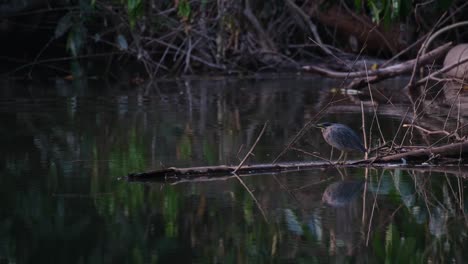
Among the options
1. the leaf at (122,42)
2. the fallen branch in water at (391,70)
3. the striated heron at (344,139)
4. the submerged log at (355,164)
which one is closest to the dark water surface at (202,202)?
the submerged log at (355,164)

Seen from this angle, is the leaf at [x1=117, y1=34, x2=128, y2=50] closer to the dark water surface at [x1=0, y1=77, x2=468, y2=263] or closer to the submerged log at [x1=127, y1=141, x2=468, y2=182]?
the dark water surface at [x1=0, y1=77, x2=468, y2=263]

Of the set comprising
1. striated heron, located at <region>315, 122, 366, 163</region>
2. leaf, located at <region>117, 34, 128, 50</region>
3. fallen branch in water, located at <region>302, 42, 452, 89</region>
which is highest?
leaf, located at <region>117, 34, 128, 50</region>

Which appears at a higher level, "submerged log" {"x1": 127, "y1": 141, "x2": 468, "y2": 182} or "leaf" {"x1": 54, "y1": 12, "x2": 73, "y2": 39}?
"leaf" {"x1": 54, "y1": 12, "x2": 73, "y2": 39}

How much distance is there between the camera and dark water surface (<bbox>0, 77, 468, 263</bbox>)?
163 inches

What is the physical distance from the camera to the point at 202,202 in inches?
199

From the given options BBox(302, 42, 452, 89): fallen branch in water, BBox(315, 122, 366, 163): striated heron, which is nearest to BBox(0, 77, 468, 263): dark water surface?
BBox(315, 122, 366, 163): striated heron

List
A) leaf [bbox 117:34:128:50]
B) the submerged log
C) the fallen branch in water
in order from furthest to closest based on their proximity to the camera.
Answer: leaf [bbox 117:34:128:50]
the fallen branch in water
the submerged log

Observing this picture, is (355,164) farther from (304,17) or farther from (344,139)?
(304,17)

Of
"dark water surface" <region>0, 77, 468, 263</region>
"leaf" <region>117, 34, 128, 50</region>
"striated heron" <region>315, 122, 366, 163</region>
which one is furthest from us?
"leaf" <region>117, 34, 128, 50</region>

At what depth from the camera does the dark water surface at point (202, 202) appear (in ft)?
13.6

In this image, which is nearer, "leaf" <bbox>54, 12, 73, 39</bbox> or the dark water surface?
the dark water surface

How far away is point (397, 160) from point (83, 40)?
8.80 m

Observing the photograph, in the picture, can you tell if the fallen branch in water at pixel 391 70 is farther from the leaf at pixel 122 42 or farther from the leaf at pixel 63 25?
the leaf at pixel 63 25

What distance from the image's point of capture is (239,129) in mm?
8102
